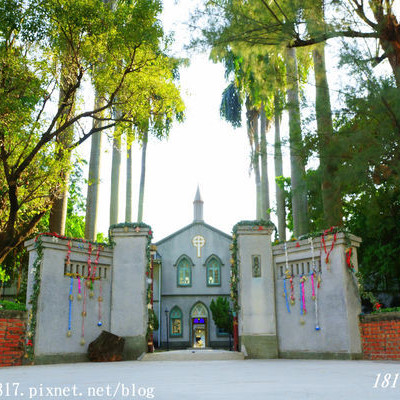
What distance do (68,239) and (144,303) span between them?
269 cm

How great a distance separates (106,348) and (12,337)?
2269 millimetres

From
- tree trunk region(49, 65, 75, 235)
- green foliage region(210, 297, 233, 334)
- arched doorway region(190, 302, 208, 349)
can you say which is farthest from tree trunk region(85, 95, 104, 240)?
arched doorway region(190, 302, 208, 349)

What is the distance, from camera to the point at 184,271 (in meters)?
30.7

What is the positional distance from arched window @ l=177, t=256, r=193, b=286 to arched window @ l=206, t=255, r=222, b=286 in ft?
4.15

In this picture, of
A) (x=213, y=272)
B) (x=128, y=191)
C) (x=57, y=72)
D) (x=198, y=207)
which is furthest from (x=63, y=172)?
(x=198, y=207)

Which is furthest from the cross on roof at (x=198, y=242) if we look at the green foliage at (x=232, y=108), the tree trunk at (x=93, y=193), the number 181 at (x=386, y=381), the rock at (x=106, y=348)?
the number 181 at (x=386, y=381)

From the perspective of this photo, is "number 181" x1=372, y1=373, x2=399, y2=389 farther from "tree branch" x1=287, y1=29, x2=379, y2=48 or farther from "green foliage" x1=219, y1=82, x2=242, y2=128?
"green foliage" x1=219, y1=82, x2=242, y2=128

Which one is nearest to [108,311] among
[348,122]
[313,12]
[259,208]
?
[348,122]

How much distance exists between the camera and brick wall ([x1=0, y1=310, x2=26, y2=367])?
399 inches

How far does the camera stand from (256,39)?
970 cm

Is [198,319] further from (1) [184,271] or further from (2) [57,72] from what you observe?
(2) [57,72]

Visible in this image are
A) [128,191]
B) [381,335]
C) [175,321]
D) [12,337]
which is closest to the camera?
[381,335]

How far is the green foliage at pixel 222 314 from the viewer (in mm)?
26969

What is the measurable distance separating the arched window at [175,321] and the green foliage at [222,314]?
2609mm
